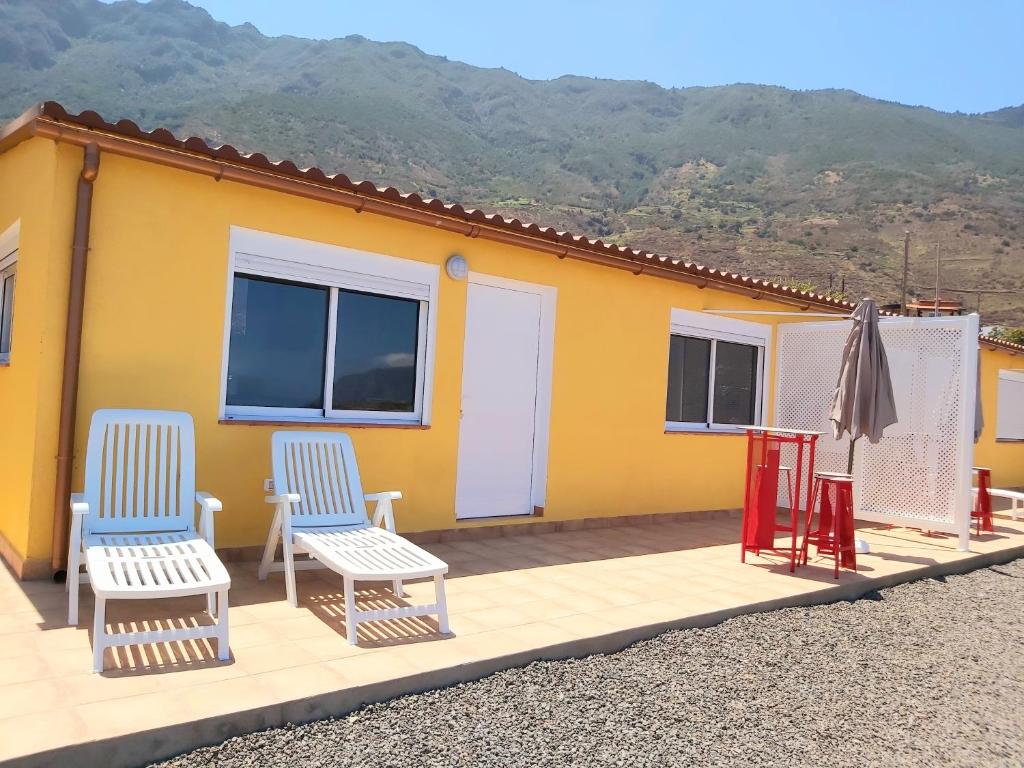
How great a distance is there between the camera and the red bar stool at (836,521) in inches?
282

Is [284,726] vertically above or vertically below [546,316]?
below

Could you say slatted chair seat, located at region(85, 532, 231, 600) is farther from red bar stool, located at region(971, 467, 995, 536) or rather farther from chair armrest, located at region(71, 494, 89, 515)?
red bar stool, located at region(971, 467, 995, 536)

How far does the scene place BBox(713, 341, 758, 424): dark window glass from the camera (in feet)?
34.4

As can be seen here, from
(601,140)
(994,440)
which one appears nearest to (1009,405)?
(994,440)

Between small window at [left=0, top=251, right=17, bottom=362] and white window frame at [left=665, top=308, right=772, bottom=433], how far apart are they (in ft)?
22.7

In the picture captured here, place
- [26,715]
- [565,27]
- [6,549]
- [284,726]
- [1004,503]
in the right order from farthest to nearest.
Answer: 1. [565,27]
2. [1004,503]
3. [6,549]
4. [284,726]
5. [26,715]

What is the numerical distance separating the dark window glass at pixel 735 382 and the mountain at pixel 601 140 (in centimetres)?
2109

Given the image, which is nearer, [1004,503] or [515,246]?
[515,246]

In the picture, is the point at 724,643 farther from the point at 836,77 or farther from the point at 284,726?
the point at 836,77

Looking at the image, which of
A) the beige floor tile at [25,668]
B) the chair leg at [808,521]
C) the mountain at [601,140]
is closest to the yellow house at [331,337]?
the beige floor tile at [25,668]

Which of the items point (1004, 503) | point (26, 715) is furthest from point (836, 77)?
point (26, 715)

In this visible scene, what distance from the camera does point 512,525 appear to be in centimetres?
805

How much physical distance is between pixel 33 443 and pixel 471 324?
384 centimetres

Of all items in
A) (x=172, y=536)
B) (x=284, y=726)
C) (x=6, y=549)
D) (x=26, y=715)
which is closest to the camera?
(x=26, y=715)
